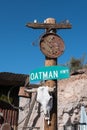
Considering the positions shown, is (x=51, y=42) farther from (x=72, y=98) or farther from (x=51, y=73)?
(x=72, y=98)

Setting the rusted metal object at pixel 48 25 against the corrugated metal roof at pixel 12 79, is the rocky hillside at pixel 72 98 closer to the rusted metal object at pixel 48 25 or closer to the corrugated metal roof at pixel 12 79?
the corrugated metal roof at pixel 12 79

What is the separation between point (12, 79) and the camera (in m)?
7.23

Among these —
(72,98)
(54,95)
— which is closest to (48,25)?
(54,95)

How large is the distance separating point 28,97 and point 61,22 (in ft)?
6.91

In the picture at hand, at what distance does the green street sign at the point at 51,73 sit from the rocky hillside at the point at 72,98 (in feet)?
10.9

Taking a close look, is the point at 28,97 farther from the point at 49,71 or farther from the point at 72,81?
the point at 72,81

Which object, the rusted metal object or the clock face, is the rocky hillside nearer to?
the clock face

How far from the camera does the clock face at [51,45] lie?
16.7ft

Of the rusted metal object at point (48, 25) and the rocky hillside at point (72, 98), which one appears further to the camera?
the rocky hillside at point (72, 98)

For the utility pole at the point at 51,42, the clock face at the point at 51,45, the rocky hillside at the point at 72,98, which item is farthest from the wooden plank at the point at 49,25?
the rocky hillside at the point at 72,98

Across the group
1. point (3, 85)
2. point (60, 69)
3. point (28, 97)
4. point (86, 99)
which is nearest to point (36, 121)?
point (28, 97)

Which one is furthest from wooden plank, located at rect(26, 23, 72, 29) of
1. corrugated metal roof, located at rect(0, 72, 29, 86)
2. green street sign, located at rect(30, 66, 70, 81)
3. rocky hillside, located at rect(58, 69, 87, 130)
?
rocky hillside, located at rect(58, 69, 87, 130)

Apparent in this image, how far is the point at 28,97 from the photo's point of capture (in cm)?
674

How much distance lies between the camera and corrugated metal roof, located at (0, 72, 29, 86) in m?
7.07
